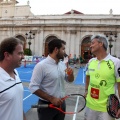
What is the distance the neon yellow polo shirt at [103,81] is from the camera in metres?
4.05

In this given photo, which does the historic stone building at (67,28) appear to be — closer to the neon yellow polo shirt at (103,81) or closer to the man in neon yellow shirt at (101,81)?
the man in neon yellow shirt at (101,81)

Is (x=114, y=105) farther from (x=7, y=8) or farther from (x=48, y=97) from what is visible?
(x=7, y=8)

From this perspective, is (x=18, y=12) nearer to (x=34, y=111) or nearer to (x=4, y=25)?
(x=4, y=25)

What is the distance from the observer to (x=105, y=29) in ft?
142

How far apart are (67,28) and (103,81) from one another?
4076cm

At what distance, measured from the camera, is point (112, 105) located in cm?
389

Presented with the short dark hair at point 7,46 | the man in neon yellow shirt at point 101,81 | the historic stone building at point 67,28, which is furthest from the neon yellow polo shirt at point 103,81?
the historic stone building at point 67,28

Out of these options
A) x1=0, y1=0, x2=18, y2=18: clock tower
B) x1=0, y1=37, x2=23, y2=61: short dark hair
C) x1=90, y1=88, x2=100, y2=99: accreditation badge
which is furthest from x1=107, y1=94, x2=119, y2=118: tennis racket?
x1=0, y1=0, x2=18, y2=18: clock tower

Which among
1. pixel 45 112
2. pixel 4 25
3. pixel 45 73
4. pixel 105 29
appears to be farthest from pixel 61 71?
pixel 4 25

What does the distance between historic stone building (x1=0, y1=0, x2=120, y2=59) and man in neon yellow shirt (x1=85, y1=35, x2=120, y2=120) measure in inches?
1505

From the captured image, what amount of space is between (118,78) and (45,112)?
1.36m

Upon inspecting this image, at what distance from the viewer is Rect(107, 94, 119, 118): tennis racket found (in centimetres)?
383

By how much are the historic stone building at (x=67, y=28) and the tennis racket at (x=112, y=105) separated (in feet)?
126

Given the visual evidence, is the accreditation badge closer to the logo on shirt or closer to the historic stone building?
the logo on shirt
